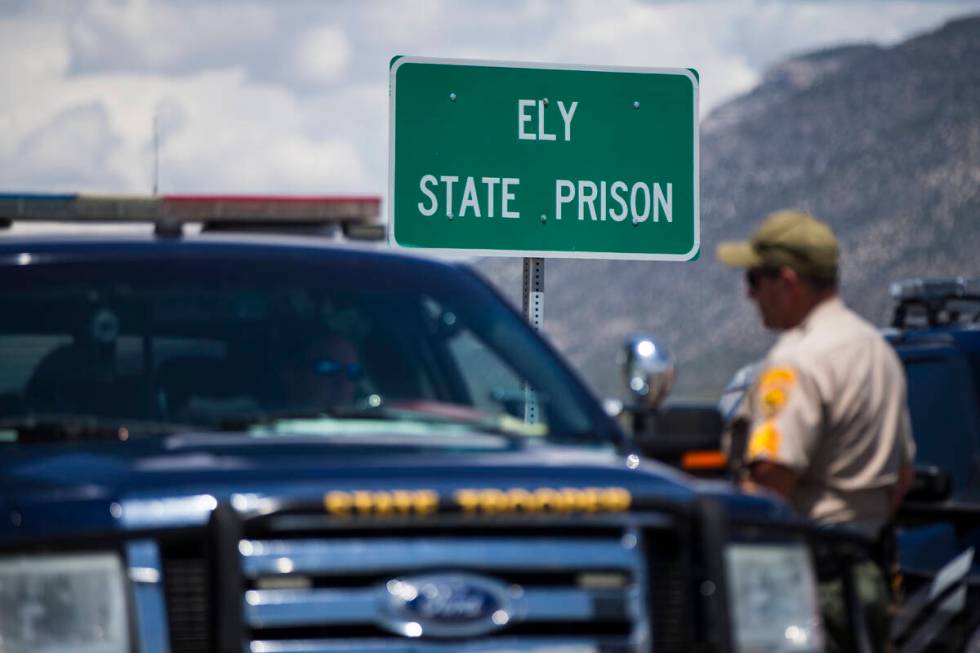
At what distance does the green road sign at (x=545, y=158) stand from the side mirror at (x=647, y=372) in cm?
407

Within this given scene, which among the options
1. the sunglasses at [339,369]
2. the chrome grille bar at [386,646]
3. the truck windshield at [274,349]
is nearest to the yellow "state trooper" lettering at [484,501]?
the chrome grille bar at [386,646]

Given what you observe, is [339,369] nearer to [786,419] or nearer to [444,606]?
[786,419]

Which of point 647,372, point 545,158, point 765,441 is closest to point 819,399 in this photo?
point 765,441

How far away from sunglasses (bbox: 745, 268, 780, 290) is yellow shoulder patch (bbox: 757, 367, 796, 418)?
0.35 m

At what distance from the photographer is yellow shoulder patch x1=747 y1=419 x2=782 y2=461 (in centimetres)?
563

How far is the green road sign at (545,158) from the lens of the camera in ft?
31.3

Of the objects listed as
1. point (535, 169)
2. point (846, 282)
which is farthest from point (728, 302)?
point (535, 169)

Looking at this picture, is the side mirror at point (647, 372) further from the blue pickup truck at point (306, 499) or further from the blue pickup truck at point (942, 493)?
the blue pickup truck at point (942, 493)

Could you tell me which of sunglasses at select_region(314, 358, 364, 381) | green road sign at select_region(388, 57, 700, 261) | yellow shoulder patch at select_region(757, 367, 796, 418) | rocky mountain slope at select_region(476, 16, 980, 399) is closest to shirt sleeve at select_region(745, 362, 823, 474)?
yellow shoulder patch at select_region(757, 367, 796, 418)

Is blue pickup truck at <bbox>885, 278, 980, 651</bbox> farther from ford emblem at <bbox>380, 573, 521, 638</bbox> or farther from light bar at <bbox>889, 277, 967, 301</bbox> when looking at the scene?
ford emblem at <bbox>380, 573, 521, 638</bbox>

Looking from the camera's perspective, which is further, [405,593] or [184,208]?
[184,208]

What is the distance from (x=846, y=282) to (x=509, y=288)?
2541 cm

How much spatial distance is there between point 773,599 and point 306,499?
100 cm

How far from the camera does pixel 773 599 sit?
14.4 ft
